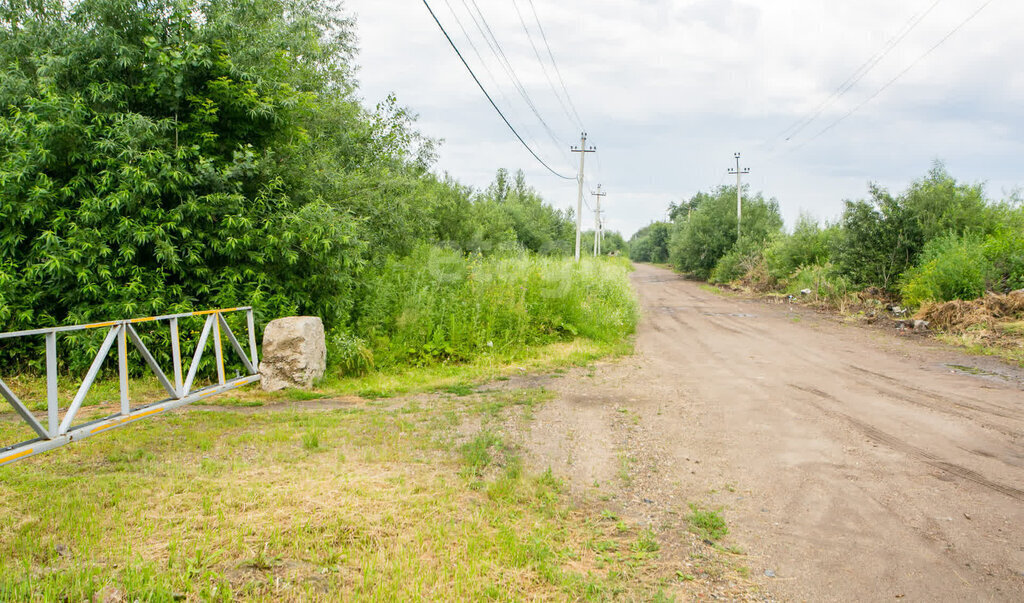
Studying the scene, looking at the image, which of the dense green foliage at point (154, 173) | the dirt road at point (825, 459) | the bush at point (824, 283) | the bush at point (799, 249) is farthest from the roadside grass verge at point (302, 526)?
the bush at point (799, 249)

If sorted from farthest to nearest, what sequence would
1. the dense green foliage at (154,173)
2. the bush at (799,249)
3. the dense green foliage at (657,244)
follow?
the dense green foliage at (657,244) < the bush at (799,249) < the dense green foliage at (154,173)

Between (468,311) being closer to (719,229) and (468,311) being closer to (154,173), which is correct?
(154,173)

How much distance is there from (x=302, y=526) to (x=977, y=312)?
1532 centimetres

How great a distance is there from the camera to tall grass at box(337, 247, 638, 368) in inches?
400

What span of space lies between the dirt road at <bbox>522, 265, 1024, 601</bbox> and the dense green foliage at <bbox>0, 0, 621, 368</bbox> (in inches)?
205

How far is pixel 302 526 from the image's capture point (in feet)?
11.9

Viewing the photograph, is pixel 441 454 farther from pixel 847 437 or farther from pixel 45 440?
pixel 847 437

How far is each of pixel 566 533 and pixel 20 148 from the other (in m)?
9.47

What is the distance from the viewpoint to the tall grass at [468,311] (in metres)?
10.1

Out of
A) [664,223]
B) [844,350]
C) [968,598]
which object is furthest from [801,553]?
[664,223]

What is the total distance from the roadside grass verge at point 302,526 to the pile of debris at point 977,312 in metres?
12.8

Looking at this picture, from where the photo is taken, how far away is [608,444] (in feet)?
18.9

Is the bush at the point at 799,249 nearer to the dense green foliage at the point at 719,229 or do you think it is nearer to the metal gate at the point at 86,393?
the dense green foliage at the point at 719,229

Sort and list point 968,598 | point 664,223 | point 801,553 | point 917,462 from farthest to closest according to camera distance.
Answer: point 664,223
point 917,462
point 801,553
point 968,598
